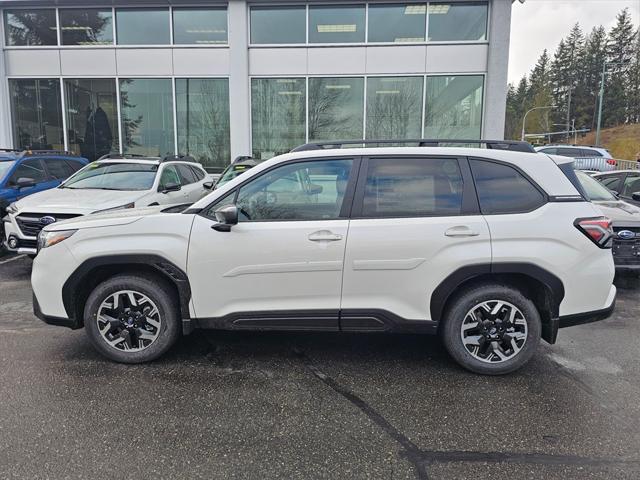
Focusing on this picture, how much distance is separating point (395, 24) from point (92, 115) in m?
10.1

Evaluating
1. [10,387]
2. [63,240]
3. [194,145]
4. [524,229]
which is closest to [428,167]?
[524,229]

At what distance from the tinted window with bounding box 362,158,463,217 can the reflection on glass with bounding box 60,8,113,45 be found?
14.4 m

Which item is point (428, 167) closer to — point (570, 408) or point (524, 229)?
point (524, 229)

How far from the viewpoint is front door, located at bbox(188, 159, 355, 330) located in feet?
11.7

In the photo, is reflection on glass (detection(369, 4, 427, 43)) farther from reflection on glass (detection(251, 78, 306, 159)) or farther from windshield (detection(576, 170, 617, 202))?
windshield (detection(576, 170, 617, 202))

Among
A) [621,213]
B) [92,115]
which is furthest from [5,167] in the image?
[621,213]

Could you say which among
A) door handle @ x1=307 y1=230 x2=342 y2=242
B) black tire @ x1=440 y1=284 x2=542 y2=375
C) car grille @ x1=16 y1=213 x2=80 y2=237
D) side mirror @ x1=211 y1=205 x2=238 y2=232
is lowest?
black tire @ x1=440 y1=284 x2=542 y2=375

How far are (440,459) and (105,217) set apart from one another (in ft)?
10.5

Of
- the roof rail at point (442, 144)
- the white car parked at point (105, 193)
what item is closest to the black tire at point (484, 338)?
the roof rail at point (442, 144)

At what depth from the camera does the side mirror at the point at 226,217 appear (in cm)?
347

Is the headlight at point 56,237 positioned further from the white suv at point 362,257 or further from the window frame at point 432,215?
the window frame at point 432,215

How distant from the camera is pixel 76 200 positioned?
23.0 feet

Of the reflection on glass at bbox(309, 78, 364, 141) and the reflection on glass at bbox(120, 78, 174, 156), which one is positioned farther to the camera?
the reflection on glass at bbox(120, 78, 174, 156)

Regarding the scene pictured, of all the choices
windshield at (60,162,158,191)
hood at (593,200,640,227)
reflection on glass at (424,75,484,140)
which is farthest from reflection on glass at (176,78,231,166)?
hood at (593,200,640,227)
